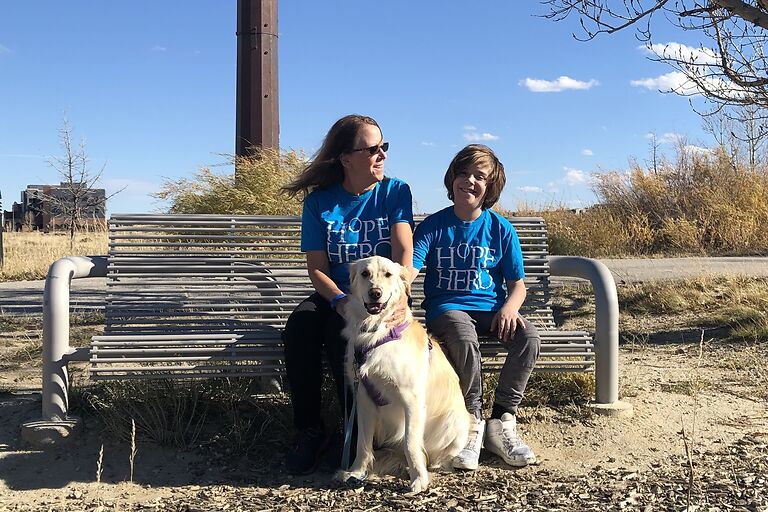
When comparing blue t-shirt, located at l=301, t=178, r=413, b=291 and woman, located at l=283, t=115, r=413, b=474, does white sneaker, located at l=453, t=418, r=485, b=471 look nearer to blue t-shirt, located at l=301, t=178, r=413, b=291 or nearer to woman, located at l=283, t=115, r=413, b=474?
woman, located at l=283, t=115, r=413, b=474

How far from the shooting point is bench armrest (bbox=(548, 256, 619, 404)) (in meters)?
3.91

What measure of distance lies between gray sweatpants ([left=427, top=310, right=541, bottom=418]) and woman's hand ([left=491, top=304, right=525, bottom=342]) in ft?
0.14

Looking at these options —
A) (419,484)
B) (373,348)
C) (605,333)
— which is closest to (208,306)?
(373,348)

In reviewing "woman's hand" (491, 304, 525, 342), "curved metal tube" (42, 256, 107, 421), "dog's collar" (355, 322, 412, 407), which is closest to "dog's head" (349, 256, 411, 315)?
"dog's collar" (355, 322, 412, 407)

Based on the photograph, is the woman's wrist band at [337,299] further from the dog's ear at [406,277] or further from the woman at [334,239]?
the dog's ear at [406,277]

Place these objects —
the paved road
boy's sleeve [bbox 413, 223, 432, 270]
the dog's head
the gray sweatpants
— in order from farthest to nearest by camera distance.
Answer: the paved road, boy's sleeve [bbox 413, 223, 432, 270], the gray sweatpants, the dog's head

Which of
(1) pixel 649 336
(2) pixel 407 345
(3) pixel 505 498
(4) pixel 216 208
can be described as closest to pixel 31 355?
(4) pixel 216 208

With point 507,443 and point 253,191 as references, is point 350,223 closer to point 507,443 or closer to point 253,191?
point 507,443

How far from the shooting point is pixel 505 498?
3.02 m

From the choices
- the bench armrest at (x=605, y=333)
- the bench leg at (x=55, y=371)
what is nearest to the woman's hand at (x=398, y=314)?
the bench armrest at (x=605, y=333)

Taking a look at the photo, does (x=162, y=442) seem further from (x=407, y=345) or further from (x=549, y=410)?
(x=549, y=410)

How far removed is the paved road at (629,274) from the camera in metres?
7.39

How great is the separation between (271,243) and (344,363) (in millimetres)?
1231

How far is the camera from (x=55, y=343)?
3566 millimetres
